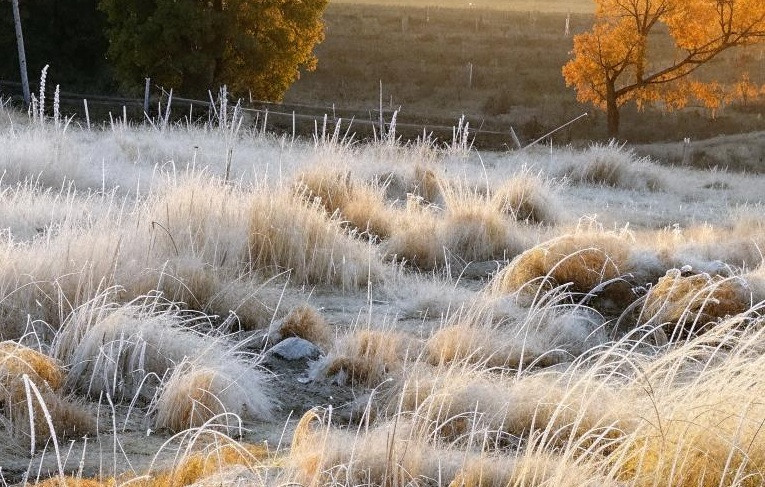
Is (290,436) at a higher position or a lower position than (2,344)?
lower

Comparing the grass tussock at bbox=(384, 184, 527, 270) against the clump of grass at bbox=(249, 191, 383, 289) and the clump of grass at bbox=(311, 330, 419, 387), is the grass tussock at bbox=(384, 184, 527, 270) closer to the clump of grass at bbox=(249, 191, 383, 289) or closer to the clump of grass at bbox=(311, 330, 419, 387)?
the clump of grass at bbox=(249, 191, 383, 289)

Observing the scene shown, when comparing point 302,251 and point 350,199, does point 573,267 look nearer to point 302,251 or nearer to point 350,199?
point 302,251

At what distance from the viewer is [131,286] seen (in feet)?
16.0

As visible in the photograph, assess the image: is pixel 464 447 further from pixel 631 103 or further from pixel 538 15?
pixel 538 15

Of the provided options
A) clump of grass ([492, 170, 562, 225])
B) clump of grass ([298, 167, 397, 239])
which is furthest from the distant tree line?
clump of grass ([298, 167, 397, 239])

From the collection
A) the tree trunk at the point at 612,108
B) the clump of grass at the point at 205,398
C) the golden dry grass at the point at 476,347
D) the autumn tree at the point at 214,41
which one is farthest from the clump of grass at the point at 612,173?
the tree trunk at the point at 612,108

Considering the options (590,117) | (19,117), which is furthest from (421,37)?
(19,117)

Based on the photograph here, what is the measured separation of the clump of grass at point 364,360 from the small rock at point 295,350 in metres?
0.14

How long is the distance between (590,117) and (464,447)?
3203 centimetres

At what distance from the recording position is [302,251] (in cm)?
621

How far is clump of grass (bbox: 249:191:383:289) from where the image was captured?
20.2 ft

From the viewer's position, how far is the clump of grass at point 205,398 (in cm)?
359

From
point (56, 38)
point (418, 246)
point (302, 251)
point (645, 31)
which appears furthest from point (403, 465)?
point (56, 38)

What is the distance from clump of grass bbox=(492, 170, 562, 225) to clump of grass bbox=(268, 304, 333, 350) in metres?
4.44
